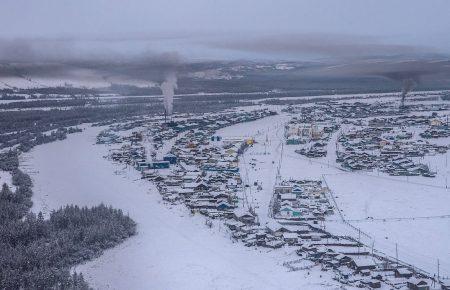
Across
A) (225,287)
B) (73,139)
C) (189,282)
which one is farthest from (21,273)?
(73,139)

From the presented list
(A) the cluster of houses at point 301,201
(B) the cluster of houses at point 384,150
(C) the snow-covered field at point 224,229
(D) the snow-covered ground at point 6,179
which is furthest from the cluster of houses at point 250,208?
(D) the snow-covered ground at point 6,179

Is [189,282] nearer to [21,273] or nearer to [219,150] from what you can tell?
[21,273]

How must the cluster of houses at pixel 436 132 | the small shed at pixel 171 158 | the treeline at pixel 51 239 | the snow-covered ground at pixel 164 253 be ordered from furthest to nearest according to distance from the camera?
1. the cluster of houses at pixel 436 132
2. the small shed at pixel 171 158
3. the snow-covered ground at pixel 164 253
4. the treeline at pixel 51 239

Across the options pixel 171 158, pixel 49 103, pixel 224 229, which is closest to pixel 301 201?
pixel 224 229

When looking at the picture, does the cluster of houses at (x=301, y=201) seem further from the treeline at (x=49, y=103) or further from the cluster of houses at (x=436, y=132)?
the treeline at (x=49, y=103)

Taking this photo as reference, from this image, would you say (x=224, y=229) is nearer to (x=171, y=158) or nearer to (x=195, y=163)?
(x=195, y=163)

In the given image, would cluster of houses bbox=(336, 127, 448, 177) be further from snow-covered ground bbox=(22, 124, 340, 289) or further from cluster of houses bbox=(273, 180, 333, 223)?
snow-covered ground bbox=(22, 124, 340, 289)
